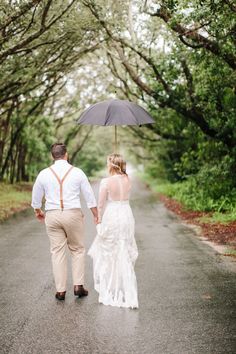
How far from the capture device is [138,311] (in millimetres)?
6191

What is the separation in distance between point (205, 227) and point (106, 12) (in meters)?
8.00

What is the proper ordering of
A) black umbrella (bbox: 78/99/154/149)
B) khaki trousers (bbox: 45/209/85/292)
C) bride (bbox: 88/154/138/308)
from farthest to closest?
1. black umbrella (bbox: 78/99/154/149)
2. khaki trousers (bbox: 45/209/85/292)
3. bride (bbox: 88/154/138/308)

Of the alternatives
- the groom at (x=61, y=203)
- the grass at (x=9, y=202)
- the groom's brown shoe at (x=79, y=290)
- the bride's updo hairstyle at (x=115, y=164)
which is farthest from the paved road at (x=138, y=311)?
the grass at (x=9, y=202)

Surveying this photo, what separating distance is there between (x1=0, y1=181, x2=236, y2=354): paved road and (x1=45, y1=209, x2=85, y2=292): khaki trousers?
0.33 meters

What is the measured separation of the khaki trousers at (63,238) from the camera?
6.65 m

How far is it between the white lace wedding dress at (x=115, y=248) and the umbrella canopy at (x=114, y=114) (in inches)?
35.7

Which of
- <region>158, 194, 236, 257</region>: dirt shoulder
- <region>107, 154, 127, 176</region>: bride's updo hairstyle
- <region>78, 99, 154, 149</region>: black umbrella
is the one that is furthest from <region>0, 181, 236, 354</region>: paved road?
<region>78, 99, 154, 149</region>: black umbrella

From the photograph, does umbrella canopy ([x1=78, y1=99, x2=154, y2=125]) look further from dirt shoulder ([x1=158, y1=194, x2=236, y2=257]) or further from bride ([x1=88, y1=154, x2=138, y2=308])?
dirt shoulder ([x1=158, y1=194, x2=236, y2=257])

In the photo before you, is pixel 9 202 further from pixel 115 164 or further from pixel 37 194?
pixel 115 164

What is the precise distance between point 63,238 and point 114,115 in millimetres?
1947

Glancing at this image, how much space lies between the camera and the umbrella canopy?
279 inches

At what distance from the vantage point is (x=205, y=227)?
46.7 feet

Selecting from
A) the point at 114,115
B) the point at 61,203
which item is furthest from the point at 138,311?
the point at 114,115

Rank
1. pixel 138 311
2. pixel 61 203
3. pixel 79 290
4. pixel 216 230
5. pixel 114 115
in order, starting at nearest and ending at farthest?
pixel 138 311
pixel 61 203
pixel 79 290
pixel 114 115
pixel 216 230
